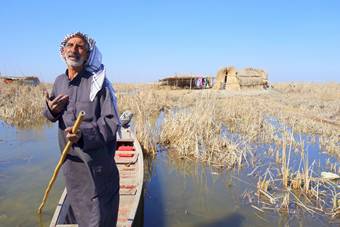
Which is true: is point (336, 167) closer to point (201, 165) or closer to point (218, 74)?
point (201, 165)

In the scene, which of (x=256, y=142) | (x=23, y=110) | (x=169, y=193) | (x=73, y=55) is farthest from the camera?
(x=23, y=110)

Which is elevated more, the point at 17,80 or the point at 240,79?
the point at 240,79

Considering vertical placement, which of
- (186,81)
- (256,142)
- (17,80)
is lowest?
(256,142)

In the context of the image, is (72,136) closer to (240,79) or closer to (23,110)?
(23,110)

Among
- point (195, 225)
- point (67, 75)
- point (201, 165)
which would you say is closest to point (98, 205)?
point (67, 75)

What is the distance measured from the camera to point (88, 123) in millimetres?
2291

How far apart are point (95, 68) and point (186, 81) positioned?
24.4 m

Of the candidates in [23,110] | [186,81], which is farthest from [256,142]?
[186,81]

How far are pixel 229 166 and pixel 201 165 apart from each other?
2.01 feet

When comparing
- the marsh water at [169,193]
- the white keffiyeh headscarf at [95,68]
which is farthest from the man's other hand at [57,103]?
the marsh water at [169,193]

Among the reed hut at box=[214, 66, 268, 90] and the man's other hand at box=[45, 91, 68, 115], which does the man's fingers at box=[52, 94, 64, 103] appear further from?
the reed hut at box=[214, 66, 268, 90]

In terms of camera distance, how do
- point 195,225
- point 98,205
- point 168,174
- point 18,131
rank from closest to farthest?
1. point 98,205
2. point 195,225
3. point 168,174
4. point 18,131

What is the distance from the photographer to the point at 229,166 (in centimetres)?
693

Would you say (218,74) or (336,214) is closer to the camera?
(336,214)
